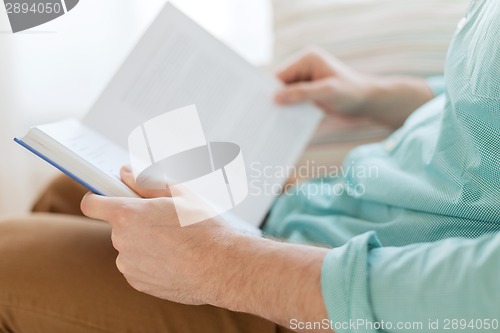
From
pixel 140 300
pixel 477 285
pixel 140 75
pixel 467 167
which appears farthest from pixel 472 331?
pixel 140 75

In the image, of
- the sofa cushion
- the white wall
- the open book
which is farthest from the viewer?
the white wall

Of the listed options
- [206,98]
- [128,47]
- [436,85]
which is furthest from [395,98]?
[128,47]

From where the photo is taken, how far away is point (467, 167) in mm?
615

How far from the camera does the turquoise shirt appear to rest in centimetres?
50

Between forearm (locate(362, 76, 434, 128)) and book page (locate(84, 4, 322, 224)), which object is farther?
forearm (locate(362, 76, 434, 128))

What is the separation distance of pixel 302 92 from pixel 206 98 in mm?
184

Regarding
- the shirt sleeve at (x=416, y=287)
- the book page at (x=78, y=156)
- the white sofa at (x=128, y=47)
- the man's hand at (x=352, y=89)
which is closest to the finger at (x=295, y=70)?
the man's hand at (x=352, y=89)

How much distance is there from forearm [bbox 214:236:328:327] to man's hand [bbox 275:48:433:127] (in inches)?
17.9

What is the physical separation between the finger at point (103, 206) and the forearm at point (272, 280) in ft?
0.41

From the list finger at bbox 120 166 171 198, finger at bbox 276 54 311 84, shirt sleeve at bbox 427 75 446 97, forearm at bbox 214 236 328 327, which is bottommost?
forearm at bbox 214 236 328 327

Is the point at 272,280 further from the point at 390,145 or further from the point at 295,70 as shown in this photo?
the point at 295,70

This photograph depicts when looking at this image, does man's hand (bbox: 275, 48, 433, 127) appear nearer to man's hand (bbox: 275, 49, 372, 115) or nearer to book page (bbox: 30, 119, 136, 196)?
man's hand (bbox: 275, 49, 372, 115)

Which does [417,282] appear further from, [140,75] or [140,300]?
[140,75]

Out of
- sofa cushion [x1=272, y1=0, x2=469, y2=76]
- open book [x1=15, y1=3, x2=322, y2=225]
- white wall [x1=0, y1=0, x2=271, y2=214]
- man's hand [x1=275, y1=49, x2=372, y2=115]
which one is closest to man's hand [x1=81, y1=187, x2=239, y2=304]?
open book [x1=15, y1=3, x2=322, y2=225]
